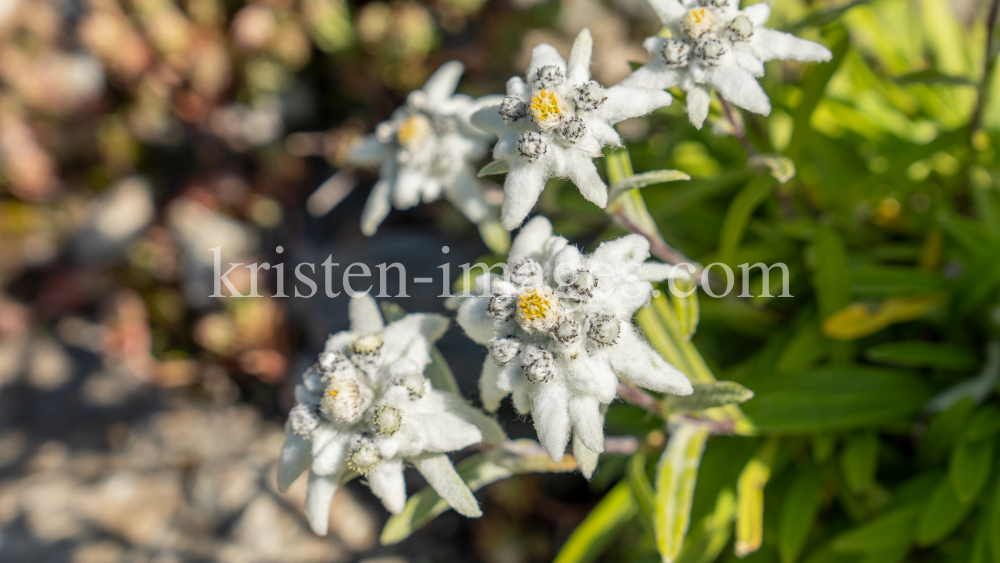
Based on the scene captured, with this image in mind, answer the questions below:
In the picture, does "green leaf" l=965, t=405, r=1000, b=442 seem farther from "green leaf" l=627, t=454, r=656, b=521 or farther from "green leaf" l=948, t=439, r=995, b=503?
"green leaf" l=627, t=454, r=656, b=521

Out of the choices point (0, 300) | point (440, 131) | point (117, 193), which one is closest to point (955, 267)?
point (440, 131)

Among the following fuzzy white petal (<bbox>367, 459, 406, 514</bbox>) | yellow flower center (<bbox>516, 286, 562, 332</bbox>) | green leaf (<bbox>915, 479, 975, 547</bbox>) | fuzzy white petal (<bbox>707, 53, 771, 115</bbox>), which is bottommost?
Answer: green leaf (<bbox>915, 479, 975, 547</bbox>)

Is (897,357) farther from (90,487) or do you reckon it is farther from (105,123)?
(105,123)

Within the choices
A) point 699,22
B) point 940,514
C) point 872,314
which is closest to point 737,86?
point 699,22

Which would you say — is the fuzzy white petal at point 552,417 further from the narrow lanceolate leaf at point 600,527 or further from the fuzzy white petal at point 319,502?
the narrow lanceolate leaf at point 600,527

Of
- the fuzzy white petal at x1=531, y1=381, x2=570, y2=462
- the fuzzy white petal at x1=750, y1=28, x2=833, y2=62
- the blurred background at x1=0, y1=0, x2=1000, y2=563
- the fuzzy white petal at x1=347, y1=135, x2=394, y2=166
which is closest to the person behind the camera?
the fuzzy white petal at x1=531, y1=381, x2=570, y2=462

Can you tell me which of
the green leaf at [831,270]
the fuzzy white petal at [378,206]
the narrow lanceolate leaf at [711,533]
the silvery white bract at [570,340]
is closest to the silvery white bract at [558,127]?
the silvery white bract at [570,340]

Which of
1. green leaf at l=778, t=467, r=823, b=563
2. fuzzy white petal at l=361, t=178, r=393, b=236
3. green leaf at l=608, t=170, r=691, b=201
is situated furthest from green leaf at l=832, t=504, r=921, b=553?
fuzzy white petal at l=361, t=178, r=393, b=236

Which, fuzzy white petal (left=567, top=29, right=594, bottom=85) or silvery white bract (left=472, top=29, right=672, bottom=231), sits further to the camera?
fuzzy white petal (left=567, top=29, right=594, bottom=85)
